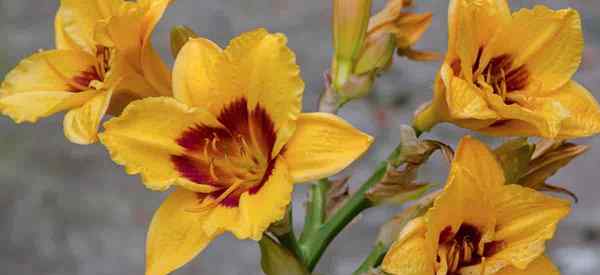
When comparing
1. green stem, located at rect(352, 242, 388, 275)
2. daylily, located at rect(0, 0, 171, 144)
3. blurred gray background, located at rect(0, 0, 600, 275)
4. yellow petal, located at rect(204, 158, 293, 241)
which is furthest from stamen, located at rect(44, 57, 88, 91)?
blurred gray background, located at rect(0, 0, 600, 275)

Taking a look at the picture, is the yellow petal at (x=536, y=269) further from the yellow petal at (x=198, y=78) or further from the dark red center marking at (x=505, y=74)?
the yellow petal at (x=198, y=78)

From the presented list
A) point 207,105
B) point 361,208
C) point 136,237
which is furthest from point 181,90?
point 136,237

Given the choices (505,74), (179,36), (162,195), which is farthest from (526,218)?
(162,195)

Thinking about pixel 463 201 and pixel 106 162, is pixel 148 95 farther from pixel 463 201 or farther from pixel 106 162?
pixel 106 162

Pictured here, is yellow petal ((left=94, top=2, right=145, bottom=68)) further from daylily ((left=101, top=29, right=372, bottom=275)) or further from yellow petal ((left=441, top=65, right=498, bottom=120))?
yellow petal ((left=441, top=65, right=498, bottom=120))

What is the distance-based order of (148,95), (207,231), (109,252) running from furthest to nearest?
1. (109,252)
2. (148,95)
3. (207,231)

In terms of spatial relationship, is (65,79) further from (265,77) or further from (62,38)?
(265,77)
